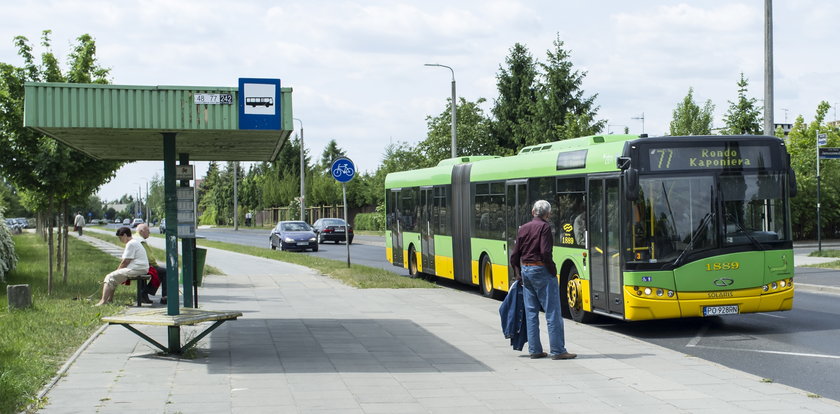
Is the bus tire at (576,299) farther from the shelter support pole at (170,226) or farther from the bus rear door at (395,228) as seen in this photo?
the bus rear door at (395,228)

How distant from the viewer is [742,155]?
13.3 metres

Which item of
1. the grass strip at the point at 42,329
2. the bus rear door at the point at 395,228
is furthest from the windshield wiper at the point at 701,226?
the bus rear door at the point at 395,228

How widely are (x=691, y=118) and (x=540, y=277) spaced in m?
43.0

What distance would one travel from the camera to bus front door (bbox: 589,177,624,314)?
13.1 metres

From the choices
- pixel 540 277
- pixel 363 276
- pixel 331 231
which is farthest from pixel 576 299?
pixel 331 231

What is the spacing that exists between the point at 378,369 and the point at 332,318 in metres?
4.96

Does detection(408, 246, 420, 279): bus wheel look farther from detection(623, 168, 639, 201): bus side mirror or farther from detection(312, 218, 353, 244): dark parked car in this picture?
detection(312, 218, 353, 244): dark parked car

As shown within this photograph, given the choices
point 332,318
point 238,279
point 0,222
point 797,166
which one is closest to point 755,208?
point 332,318

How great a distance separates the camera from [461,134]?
55531 millimetres

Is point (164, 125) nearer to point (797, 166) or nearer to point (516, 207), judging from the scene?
point (516, 207)

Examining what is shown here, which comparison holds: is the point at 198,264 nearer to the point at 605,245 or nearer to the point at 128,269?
the point at 128,269

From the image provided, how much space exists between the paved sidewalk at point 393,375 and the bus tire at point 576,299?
37 cm

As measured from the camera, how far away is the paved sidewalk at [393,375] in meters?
7.93

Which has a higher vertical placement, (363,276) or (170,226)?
(170,226)
